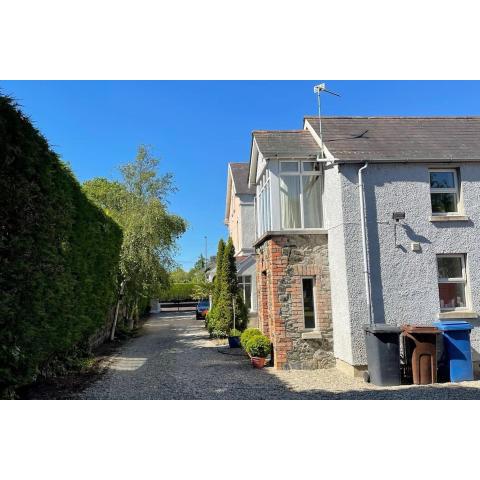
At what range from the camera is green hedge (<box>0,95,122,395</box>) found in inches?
268

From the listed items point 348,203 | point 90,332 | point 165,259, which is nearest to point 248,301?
point 165,259

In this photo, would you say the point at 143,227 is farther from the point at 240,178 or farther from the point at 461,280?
the point at 461,280

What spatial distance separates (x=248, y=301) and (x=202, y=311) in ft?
36.1

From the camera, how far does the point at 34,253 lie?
25.3ft

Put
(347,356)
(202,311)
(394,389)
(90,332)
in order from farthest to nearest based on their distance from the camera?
(202,311)
(90,332)
(347,356)
(394,389)

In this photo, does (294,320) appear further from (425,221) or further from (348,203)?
(425,221)

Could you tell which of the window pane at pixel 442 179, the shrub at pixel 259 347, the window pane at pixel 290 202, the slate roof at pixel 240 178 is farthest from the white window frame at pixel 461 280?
the slate roof at pixel 240 178

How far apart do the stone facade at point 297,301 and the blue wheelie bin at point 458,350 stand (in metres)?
2.91

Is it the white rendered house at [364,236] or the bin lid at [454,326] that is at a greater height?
the white rendered house at [364,236]

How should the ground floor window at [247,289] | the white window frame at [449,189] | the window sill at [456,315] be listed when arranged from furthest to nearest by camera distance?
the ground floor window at [247,289] < the white window frame at [449,189] < the window sill at [456,315]

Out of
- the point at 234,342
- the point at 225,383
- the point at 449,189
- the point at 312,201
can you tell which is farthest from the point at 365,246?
the point at 234,342

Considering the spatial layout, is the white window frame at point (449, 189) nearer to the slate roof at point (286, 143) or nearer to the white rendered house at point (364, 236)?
the white rendered house at point (364, 236)

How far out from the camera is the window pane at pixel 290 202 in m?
12.8

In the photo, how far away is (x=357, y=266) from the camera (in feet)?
37.3
